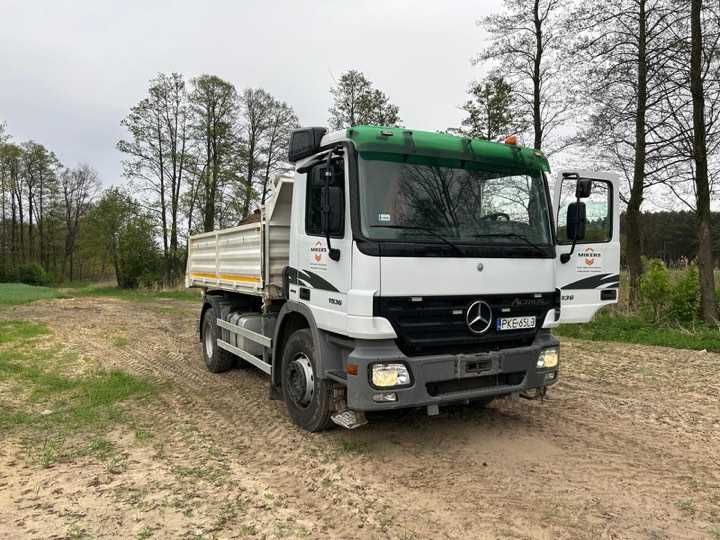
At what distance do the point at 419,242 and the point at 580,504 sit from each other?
2.17 metres

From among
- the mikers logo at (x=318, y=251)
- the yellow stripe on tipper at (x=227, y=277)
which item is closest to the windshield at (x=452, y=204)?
the mikers logo at (x=318, y=251)

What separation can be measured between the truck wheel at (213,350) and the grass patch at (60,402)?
1033 millimetres

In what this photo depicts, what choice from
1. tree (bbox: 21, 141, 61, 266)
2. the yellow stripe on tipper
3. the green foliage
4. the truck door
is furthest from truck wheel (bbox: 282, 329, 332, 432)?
tree (bbox: 21, 141, 61, 266)

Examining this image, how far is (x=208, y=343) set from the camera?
8203 mm

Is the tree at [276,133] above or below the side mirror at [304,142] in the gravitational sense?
above

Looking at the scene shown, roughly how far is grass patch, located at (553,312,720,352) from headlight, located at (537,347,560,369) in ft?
19.6

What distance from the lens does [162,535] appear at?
313cm

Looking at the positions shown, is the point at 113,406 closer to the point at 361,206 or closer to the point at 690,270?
the point at 361,206

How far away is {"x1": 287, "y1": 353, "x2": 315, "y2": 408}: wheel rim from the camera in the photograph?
15.9 ft

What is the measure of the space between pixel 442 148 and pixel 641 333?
26.4 feet

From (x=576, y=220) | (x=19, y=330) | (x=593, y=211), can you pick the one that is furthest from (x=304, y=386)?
(x=19, y=330)

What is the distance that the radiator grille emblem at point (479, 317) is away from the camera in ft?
14.2

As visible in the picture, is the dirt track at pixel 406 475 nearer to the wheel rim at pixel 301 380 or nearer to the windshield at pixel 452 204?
the wheel rim at pixel 301 380

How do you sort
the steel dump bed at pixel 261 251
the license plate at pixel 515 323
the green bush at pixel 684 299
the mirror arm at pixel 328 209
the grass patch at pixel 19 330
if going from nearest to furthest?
the mirror arm at pixel 328 209 → the license plate at pixel 515 323 → the steel dump bed at pixel 261 251 → the grass patch at pixel 19 330 → the green bush at pixel 684 299
